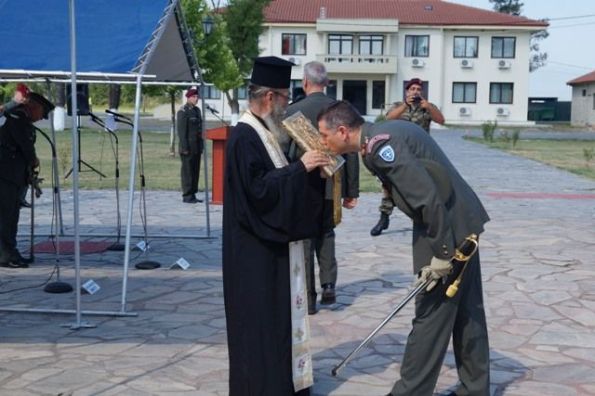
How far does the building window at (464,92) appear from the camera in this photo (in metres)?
59.2

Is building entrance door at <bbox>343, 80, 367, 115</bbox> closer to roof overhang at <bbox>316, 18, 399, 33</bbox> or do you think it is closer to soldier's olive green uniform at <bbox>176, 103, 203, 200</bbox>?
roof overhang at <bbox>316, 18, 399, 33</bbox>

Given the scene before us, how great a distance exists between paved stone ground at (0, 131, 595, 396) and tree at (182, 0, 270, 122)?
11791mm

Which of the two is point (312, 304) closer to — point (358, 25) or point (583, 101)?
point (358, 25)

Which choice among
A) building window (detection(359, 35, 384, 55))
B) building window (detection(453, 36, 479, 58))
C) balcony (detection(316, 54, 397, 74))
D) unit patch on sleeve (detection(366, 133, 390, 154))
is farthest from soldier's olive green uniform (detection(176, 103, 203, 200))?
building window (detection(453, 36, 479, 58))

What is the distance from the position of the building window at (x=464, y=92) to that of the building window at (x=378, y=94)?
480 cm

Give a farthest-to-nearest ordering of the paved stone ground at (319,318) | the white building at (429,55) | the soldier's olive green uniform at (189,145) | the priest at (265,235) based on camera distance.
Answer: the white building at (429,55), the soldier's olive green uniform at (189,145), the paved stone ground at (319,318), the priest at (265,235)

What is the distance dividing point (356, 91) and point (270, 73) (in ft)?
186

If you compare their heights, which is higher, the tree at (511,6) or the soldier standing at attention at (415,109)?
the tree at (511,6)

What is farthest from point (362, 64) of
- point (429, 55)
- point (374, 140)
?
point (374, 140)

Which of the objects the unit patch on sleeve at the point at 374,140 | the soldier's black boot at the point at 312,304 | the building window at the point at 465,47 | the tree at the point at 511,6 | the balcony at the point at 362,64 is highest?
the tree at the point at 511,6

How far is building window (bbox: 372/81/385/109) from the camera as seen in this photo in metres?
59.8

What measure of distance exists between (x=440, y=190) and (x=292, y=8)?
58.9 meters

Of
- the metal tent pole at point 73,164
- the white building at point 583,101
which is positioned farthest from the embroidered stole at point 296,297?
the white building at point 583,101

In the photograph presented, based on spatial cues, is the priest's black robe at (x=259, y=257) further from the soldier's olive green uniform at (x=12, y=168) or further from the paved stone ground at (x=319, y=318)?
the soldier's olive green uniform at (x=12, y=168)
